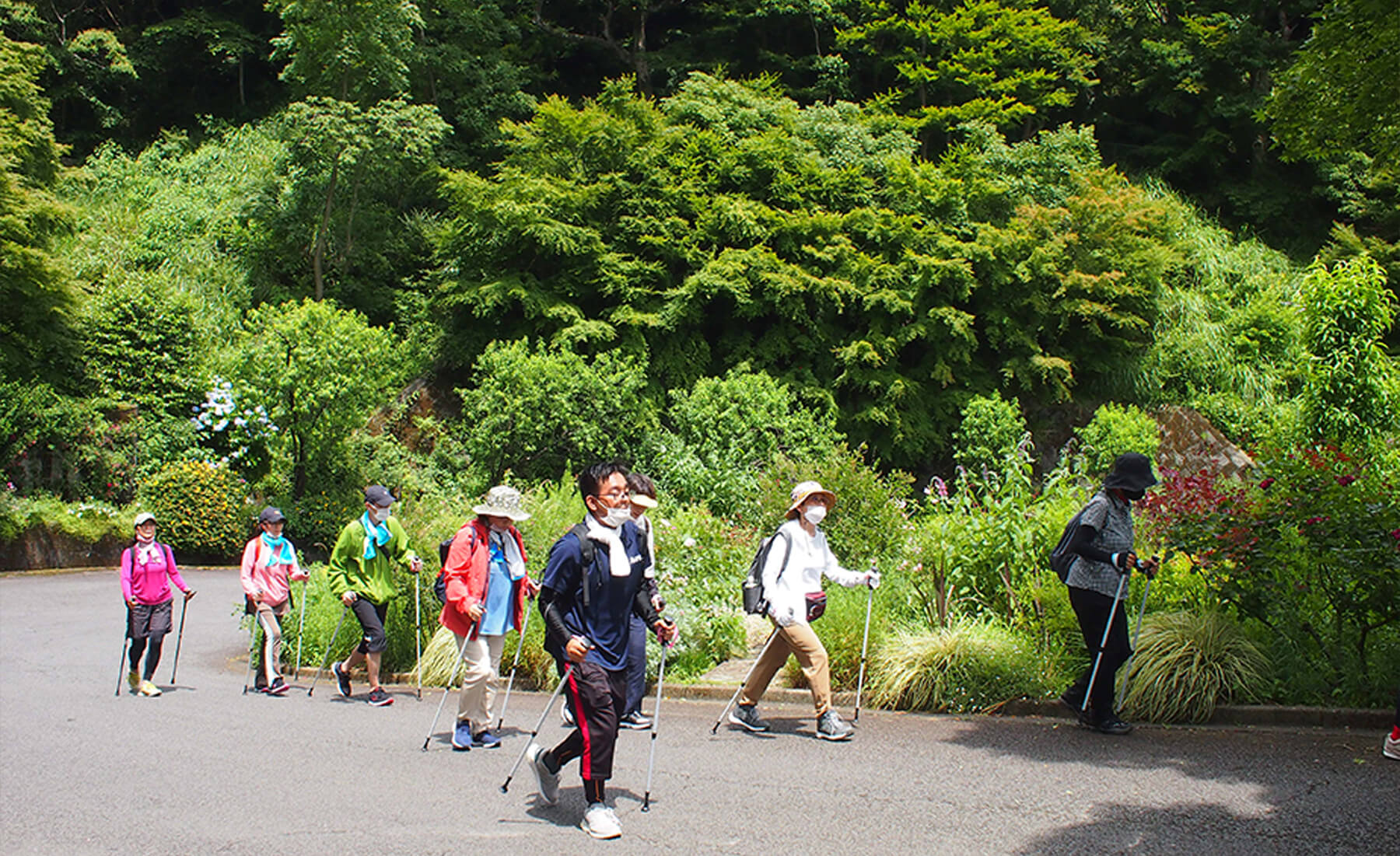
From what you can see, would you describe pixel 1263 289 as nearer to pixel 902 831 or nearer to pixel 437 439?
pixel 437 439

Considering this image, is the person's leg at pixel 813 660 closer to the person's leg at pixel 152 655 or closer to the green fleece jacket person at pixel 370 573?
the green fleece jacket person at pixel 370 573

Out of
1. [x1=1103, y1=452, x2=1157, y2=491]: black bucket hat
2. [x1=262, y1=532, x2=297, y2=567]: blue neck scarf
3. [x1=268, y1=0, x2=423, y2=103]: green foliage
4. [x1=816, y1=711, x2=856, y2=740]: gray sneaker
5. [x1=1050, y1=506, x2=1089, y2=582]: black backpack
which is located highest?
[x1=268, y1=0, x2=423, y2=103]: green foliage

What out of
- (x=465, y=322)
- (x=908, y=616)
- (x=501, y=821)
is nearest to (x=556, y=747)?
(x=501, y=821)

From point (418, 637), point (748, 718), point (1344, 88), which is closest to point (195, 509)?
point (418, 637)

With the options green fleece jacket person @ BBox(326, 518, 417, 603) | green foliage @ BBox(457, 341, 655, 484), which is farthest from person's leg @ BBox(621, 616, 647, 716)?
green foliage @ BBox(457, 341, 655, 484)

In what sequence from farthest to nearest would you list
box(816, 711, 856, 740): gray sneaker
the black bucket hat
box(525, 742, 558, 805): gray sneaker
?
box(816, 711, 856, 740): gray sneaker
the black bucket hat
box(525, 742, 558, 805): gray sneaker

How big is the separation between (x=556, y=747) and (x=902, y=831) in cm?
190

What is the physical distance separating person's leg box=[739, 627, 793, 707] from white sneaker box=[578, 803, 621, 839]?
245 cm

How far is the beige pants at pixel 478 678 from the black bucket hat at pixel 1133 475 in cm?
448

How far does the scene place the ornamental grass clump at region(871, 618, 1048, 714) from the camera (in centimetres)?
806

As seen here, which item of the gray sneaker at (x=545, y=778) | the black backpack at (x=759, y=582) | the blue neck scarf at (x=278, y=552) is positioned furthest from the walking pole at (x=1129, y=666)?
the blue neck scarf at (x=278, y=552)

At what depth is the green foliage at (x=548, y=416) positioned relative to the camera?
19422mm

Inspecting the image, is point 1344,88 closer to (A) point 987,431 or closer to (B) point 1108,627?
(B) point 1108,627

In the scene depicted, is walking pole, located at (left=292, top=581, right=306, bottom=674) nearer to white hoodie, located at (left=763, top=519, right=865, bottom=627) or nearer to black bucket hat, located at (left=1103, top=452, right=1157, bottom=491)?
white hoodie, located at (left=763, top=519, right=865, bottom=627)
